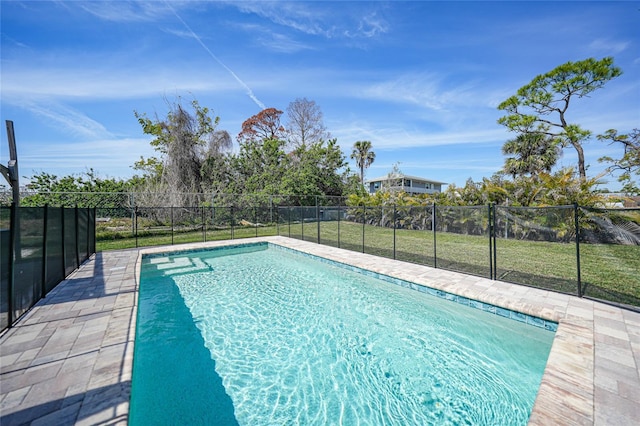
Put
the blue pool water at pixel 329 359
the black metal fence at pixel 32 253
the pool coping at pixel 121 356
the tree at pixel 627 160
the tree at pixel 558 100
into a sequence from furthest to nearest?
the tree at pixel 558 100 → the tree at pixel 627 160 → the black metal fence at pixel 32 253 → the blue pool water at pixel 329 359 → the pool coping at pixel 121 356

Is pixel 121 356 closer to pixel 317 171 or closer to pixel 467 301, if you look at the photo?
pixel 467 301

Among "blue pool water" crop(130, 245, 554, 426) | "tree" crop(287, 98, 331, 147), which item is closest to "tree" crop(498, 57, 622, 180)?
"tree" crop(287, 98, 331, 147)

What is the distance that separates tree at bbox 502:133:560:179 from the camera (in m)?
17.0

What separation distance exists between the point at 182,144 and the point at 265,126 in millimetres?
8589

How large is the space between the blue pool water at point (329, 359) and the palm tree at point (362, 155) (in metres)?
25.2

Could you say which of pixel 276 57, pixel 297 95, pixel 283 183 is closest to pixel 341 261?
pixel 276 57

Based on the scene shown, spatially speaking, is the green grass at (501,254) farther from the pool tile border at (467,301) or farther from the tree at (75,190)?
→ the tree at (75,190)

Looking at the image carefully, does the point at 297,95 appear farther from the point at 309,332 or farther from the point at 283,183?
the point at 309,332

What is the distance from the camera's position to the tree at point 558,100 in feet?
49.3

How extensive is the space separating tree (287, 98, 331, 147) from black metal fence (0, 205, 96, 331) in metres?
18.4

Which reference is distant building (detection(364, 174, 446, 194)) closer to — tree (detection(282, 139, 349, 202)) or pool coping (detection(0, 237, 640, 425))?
tree (detection(282, 139, 349, 202))

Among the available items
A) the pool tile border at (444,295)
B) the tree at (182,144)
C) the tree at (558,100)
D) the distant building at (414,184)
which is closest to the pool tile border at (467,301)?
the pool tile border at (444,295)

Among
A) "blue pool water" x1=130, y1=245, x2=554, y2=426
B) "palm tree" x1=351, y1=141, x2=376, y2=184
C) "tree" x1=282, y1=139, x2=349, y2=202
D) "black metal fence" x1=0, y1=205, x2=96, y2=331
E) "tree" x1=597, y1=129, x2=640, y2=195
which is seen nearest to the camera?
"blue pool water" x1=130, y1=245, x2=554, y2=426

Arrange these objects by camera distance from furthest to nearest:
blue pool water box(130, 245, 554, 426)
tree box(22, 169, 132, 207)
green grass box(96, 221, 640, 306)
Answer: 1. tree box(22, 169, 132, 207)
2. green grass box(96, 221, 640, 306)
3. blue pool water box(130, 245, 554, 426)
